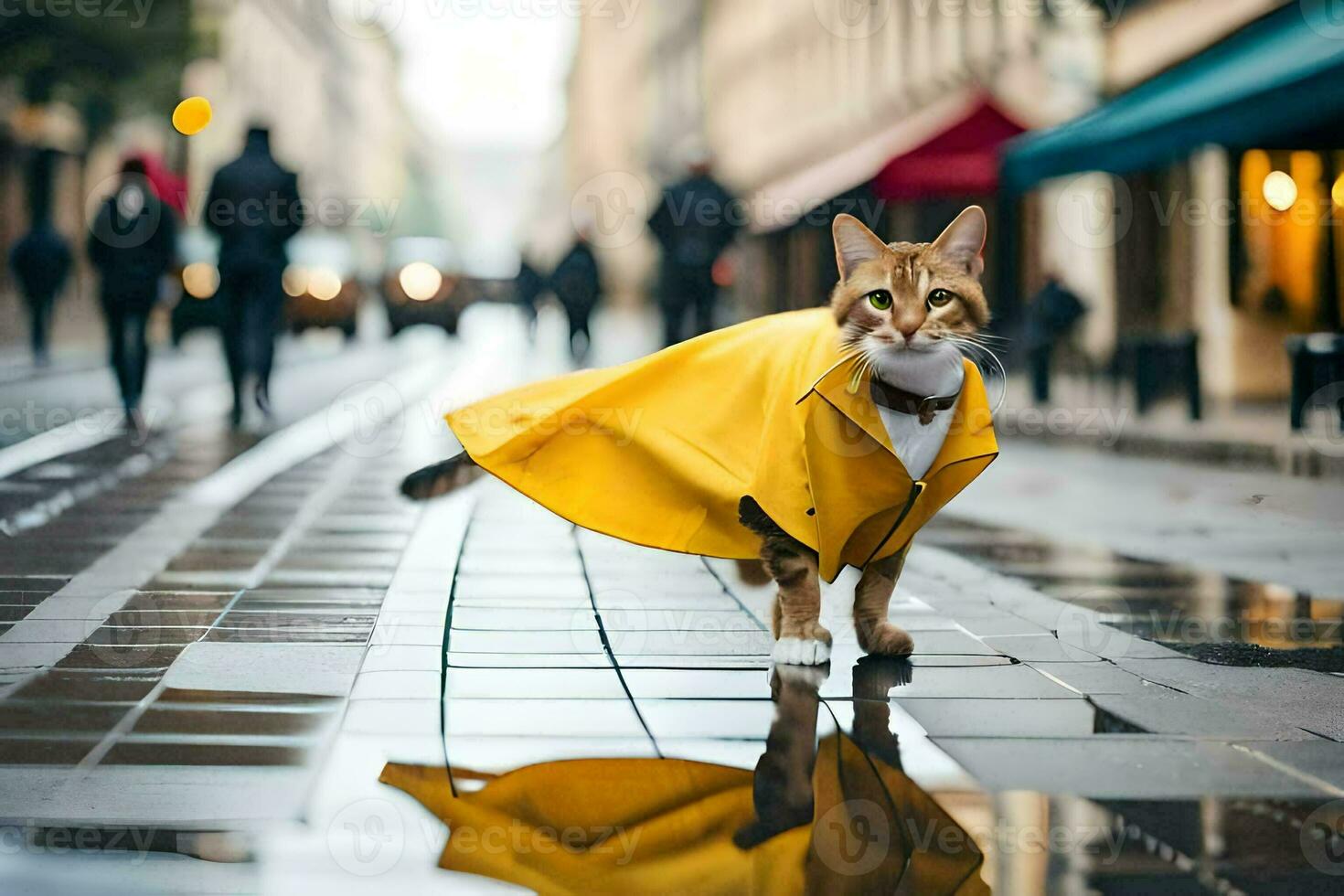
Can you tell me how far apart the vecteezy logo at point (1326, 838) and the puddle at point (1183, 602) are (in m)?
1.74

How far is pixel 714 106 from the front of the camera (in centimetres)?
5766

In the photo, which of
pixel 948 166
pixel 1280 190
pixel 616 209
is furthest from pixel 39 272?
pixel 616 209

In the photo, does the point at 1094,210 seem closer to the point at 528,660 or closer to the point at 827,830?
the point at 528,660

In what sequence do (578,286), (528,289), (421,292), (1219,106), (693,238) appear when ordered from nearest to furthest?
(1219,106) < (693,238) < (578,286) < (421,292) < (528,289)

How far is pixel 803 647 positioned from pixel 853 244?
1.14 meters

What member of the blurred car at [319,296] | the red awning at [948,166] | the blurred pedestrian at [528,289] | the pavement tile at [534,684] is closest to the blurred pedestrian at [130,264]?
the red awning at [948,166]

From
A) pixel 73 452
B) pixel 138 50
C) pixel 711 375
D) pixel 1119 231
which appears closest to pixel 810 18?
pixel 138 50

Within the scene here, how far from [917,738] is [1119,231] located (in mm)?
18095

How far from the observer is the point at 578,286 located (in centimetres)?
2559

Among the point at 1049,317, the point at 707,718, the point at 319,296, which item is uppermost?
the point at 319,296

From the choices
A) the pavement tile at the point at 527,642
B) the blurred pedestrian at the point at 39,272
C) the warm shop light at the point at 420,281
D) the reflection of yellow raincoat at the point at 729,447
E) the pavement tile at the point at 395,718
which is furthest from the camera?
the warm shop light at the point at 420,281

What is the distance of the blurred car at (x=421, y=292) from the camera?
35531 millimetres

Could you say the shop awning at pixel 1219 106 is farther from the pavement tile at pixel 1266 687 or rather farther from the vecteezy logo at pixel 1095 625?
the pavement tile at pixel 1266 687

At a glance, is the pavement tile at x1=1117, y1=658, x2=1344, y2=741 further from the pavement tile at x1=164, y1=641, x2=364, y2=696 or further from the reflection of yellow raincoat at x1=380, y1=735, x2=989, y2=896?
the pavement tile at x1=164, y1=641, x2=364, y2=696
